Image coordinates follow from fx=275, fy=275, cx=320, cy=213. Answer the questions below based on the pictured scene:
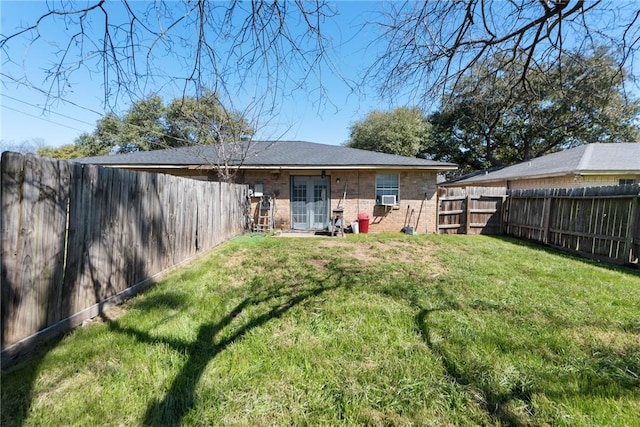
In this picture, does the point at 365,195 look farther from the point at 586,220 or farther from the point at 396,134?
the point at 396,134

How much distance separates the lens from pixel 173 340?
8.57ft

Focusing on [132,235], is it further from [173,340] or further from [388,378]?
[388,378]

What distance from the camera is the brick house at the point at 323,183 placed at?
10.7 m

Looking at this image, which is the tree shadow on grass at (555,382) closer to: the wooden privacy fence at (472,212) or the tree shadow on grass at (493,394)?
the tree shadow on grass at (493,394)

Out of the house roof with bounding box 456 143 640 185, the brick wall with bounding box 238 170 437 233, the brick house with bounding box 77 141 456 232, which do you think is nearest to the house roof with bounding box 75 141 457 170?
the brick house with bounding box 77 141 456 232

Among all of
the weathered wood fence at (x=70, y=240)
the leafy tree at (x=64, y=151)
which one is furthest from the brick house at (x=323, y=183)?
the leafy tree at (x=64, y=151)

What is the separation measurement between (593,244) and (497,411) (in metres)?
7.74

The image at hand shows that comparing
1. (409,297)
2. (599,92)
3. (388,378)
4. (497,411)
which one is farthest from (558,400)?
(599,92)

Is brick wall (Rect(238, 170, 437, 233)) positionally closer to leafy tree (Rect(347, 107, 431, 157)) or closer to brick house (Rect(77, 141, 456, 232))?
brick house (Rect(77, 141, 456, 232))

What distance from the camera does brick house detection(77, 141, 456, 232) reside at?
10.7 m

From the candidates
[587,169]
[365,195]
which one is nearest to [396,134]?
[587,169]

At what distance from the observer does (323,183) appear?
1118 cm

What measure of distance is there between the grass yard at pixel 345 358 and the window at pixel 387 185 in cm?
675

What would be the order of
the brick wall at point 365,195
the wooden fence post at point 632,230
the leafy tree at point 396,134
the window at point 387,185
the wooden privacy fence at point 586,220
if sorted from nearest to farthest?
the wooden fence post at point 632,230 → the wooden privacy fence at point 586,220 → the brick wall at point 365,195 → the window at point 387,185 → the leafy tree at point 396,134
